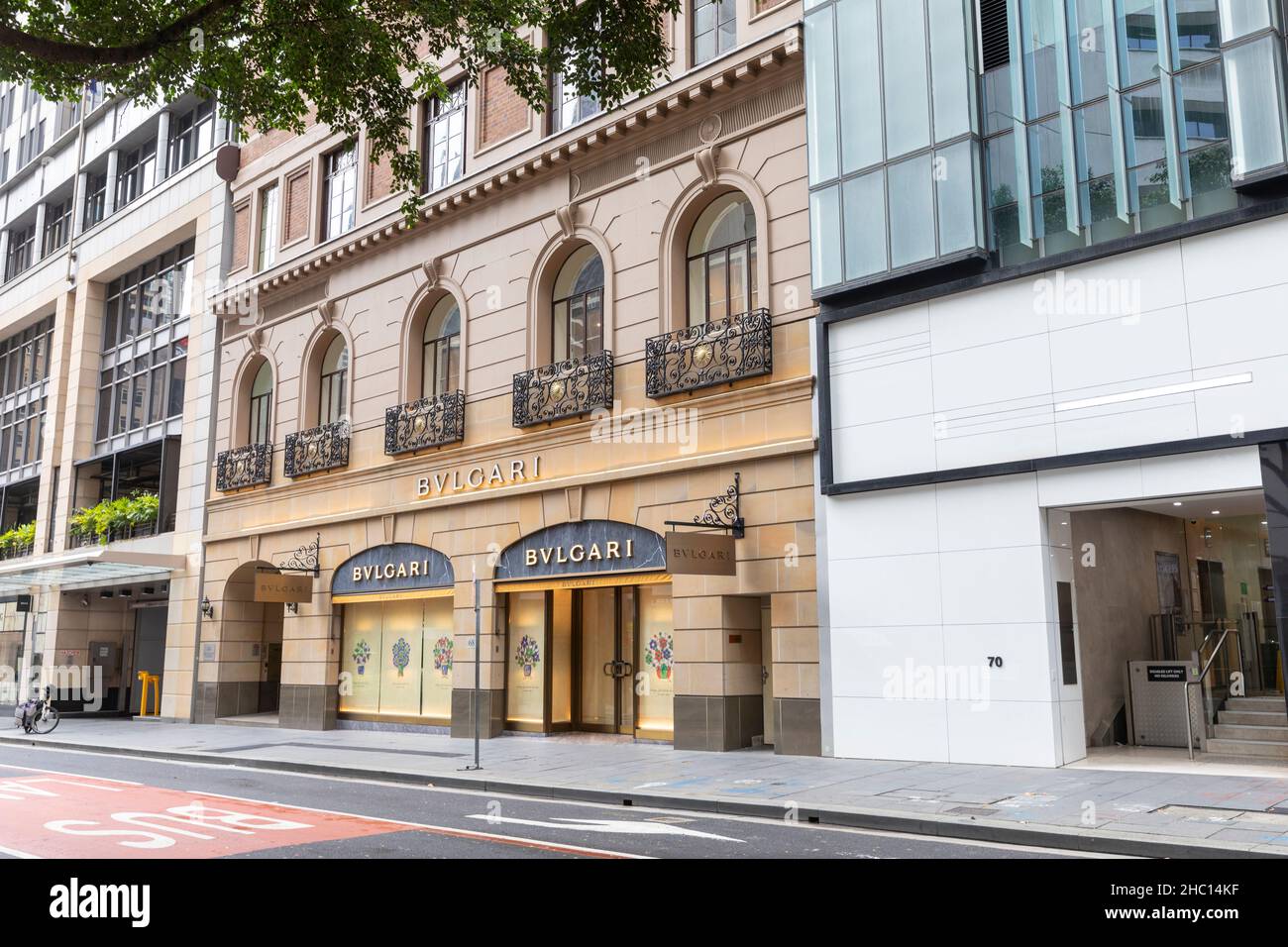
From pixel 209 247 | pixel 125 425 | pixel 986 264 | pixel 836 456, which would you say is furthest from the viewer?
pixel 125 425

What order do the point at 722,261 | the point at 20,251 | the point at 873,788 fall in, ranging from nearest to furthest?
the point at 873,788 → the point at 722,261 → the point at 20,251

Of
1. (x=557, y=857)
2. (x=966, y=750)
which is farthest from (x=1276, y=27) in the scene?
(x=557, y=857)

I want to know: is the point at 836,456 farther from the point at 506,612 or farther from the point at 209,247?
the point at 209,247

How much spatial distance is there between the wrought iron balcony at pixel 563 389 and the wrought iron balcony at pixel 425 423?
6.45 feet

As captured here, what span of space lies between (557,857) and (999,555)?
28.6 ft

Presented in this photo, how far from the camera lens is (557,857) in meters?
8.97

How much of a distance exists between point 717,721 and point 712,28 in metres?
12.7

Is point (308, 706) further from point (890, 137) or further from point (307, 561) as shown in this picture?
point (890, 137)

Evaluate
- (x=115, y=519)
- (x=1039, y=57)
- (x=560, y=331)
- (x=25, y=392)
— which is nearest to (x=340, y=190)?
(x=560, y=331)

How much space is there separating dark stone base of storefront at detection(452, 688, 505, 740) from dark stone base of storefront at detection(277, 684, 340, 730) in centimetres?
509

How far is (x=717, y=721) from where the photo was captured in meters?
17.9

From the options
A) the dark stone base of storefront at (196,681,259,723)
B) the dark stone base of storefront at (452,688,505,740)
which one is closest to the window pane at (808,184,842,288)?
the dark stone base of storefront at (452,688,505,740)

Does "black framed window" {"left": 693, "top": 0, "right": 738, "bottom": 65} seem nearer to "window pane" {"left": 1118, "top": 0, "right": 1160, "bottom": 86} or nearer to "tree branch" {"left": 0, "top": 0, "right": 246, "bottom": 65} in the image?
"window pane" {"left": 1118, "top": 0, "right": 1160, "bottom": 86}

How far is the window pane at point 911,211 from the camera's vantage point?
16.1m
